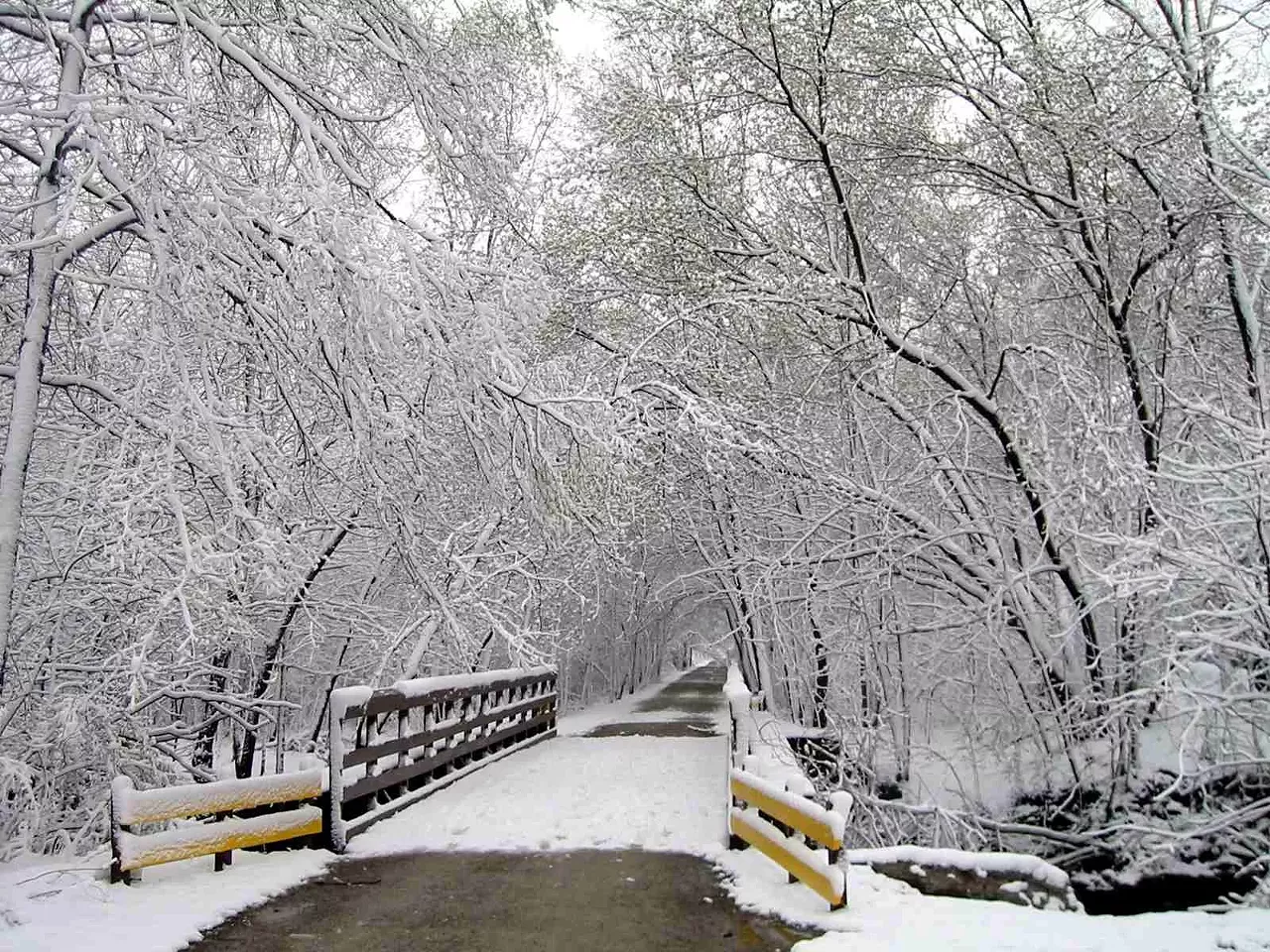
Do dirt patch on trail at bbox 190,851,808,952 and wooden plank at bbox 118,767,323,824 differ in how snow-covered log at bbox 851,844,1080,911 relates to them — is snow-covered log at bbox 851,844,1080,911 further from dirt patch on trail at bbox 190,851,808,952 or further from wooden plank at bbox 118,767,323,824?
wooden plank at bbox 118,767,323,824

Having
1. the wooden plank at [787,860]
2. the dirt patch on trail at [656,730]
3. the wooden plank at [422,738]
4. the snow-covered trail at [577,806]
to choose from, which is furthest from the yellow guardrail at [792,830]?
the dirt patch on trail at [656,730]

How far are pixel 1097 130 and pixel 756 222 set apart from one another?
4159 millimetres

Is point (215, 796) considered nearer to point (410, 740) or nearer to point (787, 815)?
point (410, 740)

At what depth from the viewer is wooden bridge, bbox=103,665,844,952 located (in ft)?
19.1

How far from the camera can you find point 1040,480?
9.07 m

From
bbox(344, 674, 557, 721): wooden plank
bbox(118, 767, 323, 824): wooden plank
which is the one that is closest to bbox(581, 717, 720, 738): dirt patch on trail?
bbox(344, 674, 557, 721): wooden plank

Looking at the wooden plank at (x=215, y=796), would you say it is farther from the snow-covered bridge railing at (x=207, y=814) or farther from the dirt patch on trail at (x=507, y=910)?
the dirt patch on trail at (x=507, y=910)

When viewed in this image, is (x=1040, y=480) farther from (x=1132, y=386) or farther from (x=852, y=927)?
(x=852, y=927)

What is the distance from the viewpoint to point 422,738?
9984 millimetres

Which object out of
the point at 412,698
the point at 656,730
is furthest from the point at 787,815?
the point at 656,730

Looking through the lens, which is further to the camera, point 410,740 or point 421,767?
→ point 421,767

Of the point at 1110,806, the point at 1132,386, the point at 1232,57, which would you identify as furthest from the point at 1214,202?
the point at 1110,806

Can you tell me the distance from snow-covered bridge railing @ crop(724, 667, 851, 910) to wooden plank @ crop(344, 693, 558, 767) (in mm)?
3221

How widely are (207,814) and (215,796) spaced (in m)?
0.14
